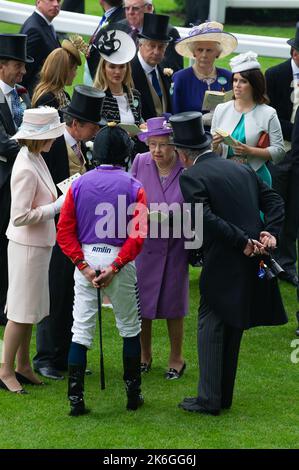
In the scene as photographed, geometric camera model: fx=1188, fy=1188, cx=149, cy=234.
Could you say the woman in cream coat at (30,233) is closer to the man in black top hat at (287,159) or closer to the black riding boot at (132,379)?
the black riding boot at (132,379)

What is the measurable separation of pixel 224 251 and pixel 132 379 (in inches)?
36.1

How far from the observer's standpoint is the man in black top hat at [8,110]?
331 inches

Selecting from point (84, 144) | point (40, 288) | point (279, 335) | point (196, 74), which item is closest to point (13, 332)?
point (40, 288)

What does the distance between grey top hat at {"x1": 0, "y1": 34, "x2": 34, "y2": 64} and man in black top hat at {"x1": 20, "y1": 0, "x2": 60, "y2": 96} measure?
4.73ft

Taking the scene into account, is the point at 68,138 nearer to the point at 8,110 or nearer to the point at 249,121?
the point at 8,110

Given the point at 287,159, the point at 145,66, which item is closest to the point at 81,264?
the point at 145,66

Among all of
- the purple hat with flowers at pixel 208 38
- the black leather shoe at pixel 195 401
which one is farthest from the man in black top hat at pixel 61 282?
the purple hat with flowers at pixel 208 38

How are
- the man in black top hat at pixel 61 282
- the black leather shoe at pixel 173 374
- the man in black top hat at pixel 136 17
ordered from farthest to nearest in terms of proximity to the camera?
1. the man in black top hat at pixel 136 17
2. the black leather shoe at pixel 173 374
3. the man in black top hat at pixel 61 282

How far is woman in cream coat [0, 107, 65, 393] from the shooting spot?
23.0ft

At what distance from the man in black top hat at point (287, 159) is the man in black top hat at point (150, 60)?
102 cm

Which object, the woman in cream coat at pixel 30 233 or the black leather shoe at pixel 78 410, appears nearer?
the black leather shoe at pixel 78 410

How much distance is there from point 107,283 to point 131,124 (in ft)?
6.60

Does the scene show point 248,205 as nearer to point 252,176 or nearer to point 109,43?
point 252,176

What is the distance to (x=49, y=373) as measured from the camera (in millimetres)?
7645
